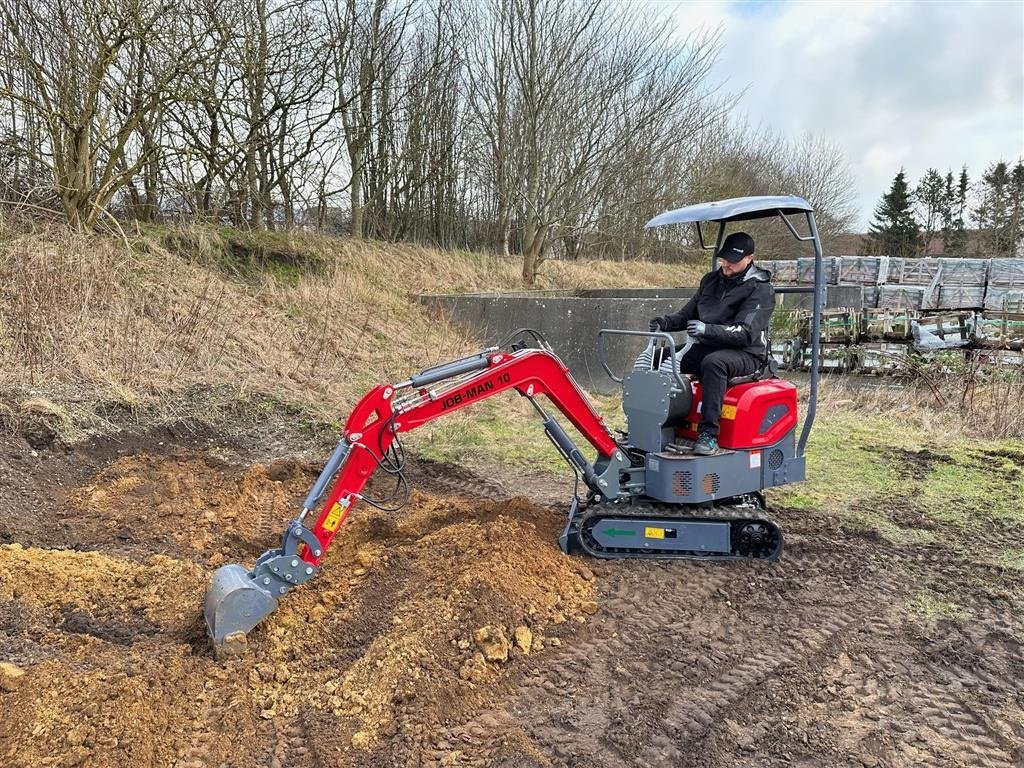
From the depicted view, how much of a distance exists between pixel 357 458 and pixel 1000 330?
16529 millimetres

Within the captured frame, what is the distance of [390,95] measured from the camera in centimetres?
1548

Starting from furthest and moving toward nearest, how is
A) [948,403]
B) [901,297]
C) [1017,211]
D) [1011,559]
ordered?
[1017,211]
[901,297]
[948,403]
[1011,559]

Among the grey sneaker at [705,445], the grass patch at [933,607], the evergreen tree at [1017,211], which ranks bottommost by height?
the grass patch at [933,607]

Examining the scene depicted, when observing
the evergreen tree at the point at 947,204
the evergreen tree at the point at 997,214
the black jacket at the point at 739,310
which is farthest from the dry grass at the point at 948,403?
the evergreen tree at the point at 947,204

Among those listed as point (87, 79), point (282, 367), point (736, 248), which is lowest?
point (282, 367)

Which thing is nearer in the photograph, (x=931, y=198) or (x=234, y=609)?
(x=234, y=609)

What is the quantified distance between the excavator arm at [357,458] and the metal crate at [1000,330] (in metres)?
13.9

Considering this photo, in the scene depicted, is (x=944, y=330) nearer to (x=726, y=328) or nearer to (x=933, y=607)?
(x=933, y=607)

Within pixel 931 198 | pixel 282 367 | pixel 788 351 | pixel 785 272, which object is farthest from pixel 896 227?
pixel 282 367

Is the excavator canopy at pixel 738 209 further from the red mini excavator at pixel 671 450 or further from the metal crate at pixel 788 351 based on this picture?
the metal crate at pixel 788 351

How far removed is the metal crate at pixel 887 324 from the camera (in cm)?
1741

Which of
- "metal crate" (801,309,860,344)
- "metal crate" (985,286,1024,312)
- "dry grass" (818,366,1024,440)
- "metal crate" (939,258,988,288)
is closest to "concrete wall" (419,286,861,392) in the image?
"dry grass" (818,366,1024,440)

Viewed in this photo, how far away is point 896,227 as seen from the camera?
48.8 meters

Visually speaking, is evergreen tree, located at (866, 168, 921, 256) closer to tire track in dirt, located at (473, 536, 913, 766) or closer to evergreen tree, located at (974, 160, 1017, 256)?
evergreen tree, located at (974, 160, 1017, 256)
